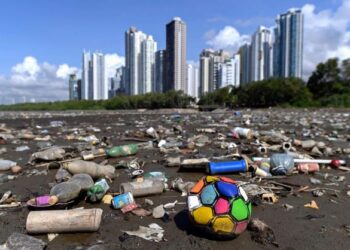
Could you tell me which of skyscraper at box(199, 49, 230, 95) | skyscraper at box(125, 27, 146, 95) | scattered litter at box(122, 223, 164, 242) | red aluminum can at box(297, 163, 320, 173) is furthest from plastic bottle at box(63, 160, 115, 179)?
skyscraper at box(125, 27, 146, 95)

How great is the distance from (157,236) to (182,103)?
73.0 m

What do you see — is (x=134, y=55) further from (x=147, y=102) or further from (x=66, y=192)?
(x=66, y=192)

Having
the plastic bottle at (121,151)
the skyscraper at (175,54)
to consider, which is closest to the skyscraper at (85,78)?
the skyscraper at (175,54)

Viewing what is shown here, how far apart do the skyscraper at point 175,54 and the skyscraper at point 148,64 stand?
16.7 ft

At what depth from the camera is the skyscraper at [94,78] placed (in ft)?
335

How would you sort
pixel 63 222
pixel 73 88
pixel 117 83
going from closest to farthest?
pixel 63 222, pixel 117 83, pixel 73 88

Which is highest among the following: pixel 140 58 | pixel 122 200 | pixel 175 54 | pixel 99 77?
pixel 175 54

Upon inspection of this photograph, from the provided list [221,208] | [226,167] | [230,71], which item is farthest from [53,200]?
[230,71]

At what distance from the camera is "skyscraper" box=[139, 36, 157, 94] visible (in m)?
96.8

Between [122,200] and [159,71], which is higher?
[159,71]

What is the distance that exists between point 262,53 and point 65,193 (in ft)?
285

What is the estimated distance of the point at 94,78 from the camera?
107875 mm

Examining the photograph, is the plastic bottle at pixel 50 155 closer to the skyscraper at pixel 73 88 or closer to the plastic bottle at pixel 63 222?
the plastic bottle at pixel 63 222

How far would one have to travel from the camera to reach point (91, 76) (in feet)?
347
